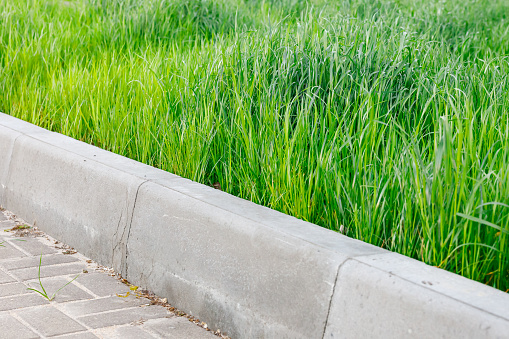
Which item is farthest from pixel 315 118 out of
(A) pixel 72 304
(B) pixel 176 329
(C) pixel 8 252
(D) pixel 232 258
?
(C) pixel 8 252

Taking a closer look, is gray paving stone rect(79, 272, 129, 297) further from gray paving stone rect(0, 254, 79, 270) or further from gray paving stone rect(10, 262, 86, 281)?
gray paving stone rect(0, 254, 79, 270)

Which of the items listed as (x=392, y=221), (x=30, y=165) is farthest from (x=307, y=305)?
(x=30, y=165)

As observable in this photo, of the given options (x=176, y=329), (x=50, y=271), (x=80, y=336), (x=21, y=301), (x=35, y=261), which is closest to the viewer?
(x=80, y=336)

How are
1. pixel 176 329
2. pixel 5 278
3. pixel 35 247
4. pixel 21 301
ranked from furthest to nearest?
pixel 35 247
pixel 5 278
pixel 21 301
pixel 176 329

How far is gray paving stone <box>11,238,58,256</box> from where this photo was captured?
351 centimetres

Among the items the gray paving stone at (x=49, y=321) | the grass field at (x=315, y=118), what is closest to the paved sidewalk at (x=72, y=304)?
the gray paving stone at (x=49, y=321)

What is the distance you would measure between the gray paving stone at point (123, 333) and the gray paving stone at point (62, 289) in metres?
0.35

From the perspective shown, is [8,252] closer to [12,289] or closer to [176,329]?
[12,289]

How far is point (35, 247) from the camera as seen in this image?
3.57 meters

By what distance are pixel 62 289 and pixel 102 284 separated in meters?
0.18

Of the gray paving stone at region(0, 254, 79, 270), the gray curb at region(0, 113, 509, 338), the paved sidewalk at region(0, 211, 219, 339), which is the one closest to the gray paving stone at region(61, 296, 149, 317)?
the paved sidewalk at region(0, 211, 219, 339)

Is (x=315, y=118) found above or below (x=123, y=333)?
above

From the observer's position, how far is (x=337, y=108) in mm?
3479

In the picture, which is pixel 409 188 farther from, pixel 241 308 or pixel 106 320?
pixel 106 320
